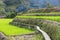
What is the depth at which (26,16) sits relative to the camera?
10.9 m

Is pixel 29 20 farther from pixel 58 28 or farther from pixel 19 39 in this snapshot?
pixel 58 28

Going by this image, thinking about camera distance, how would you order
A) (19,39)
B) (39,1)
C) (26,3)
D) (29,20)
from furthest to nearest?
(26,3)
(39,1)
(29,20)
(19,39)

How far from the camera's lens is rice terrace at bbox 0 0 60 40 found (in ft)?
22.7

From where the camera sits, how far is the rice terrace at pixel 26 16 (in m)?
6.92

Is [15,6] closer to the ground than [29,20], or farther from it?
closer to the ground

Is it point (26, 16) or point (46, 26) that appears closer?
point (46, 26)

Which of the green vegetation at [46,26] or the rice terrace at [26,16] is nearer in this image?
the green vegetation at [46,26]

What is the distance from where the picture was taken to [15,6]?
18656 millimetres

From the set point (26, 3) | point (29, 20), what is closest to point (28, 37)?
point (29, 20)

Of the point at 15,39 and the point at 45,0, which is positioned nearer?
the point at 15,39

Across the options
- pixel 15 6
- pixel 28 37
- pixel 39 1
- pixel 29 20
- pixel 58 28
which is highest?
pixel 58 28

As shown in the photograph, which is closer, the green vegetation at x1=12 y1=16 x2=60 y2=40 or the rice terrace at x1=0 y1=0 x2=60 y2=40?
the green vegetation at x1=12 y1=16 x2=60 y2=40

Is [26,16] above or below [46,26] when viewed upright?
below

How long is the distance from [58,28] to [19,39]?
129 cm
